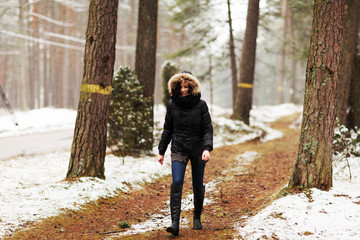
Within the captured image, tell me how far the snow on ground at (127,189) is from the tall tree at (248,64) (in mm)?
7354

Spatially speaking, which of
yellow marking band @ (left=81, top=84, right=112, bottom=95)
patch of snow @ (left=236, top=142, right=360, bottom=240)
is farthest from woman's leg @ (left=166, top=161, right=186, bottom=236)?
→ yellow marking band @ (left=81, top=84, right=112, bottom=95)

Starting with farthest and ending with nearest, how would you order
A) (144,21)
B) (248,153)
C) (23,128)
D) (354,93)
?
(23,128) < (248,153) < (144,21) < (354,93)

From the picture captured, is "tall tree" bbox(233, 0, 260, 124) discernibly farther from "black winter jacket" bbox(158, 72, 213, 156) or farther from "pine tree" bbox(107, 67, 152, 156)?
"black winter jacket" bbox(158, 72, 213, 156)

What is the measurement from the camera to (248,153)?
11461 millimetres

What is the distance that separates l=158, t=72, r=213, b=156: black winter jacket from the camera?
14.6 feet

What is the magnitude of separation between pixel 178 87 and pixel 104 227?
8.09ft

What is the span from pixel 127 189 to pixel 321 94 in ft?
14.2

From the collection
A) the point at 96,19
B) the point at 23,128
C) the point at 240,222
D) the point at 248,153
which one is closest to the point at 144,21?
the point at 96,19

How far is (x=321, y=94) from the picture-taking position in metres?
4.93

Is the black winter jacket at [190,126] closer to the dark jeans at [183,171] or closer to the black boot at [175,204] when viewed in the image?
the dark jeans at [183,171]

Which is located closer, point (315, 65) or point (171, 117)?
point (171, 117)

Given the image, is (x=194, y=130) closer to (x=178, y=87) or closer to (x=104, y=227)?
(x=178, y=87)

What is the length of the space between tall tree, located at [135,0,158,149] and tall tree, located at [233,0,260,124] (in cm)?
681

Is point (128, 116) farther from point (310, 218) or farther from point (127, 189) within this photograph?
point (310, 218)
